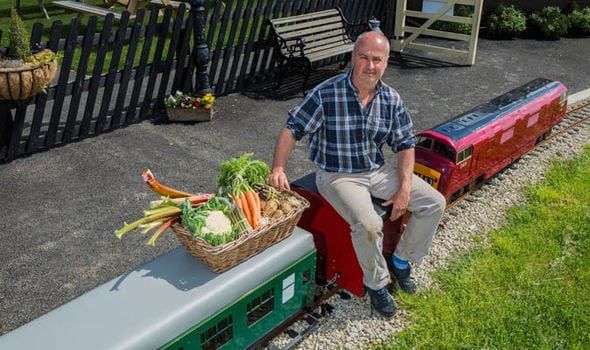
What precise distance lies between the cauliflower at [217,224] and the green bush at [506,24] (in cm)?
Result: 1379

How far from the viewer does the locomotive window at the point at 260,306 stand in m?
4.08

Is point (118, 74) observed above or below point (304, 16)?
below

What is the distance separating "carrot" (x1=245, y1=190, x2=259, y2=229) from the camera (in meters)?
3.95

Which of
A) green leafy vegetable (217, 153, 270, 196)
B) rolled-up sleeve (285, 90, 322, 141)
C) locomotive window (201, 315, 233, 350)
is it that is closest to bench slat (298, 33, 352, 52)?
rolled-up sleeve (285, 90, 322, 141)

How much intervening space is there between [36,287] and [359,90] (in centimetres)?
364

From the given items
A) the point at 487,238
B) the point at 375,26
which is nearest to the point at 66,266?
the point at 375,26

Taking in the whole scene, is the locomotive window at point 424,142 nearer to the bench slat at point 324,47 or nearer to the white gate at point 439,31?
the bench slat at point 324,47

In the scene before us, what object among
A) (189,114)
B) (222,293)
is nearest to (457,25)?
(189,114)

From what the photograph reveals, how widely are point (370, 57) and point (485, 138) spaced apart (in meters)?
2.72

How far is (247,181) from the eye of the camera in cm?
427

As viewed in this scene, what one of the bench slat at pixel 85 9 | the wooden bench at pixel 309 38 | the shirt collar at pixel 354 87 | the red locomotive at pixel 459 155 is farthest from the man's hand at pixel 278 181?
the bench slat at pixel 85 9

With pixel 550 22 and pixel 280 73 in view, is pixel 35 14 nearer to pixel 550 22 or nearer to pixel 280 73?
pixel 280 73

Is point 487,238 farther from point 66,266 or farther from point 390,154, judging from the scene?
point 66,266

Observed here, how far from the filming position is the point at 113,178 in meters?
7.39
